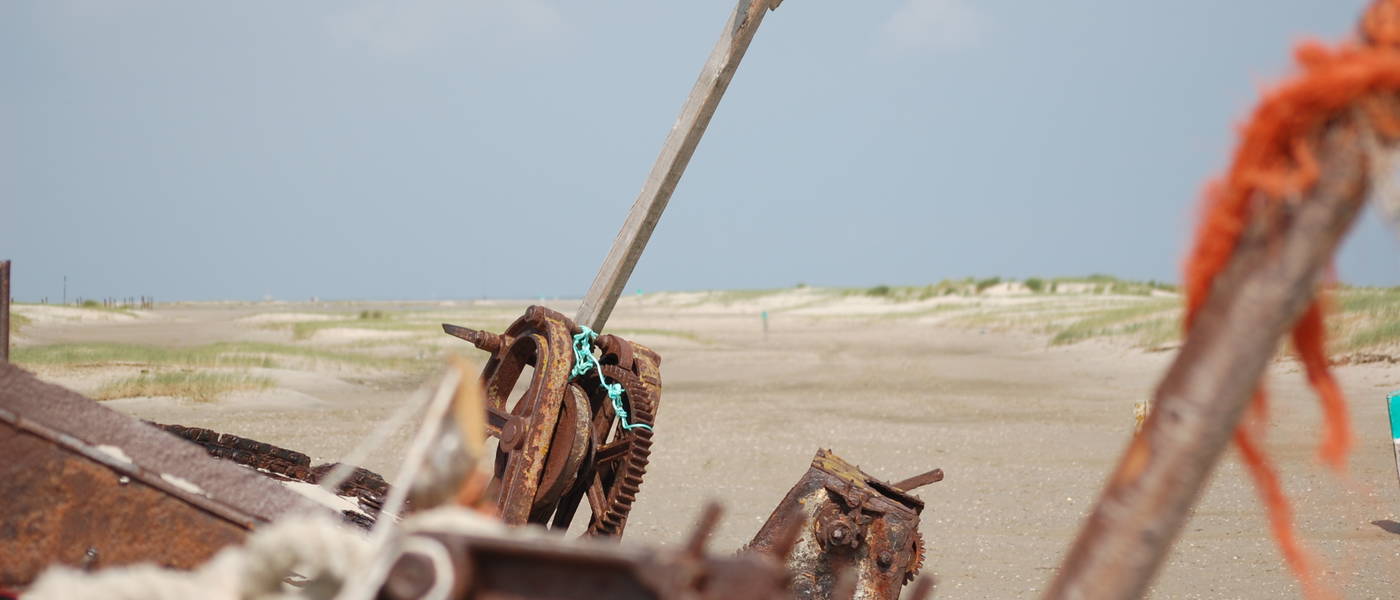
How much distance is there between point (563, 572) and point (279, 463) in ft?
11.3

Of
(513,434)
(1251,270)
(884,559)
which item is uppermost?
(1251,270)

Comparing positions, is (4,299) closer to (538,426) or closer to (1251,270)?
(538,426)

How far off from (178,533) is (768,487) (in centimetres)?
826

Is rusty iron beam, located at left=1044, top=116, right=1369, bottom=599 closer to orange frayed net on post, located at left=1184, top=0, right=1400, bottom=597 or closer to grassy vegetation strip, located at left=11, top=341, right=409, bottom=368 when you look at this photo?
orange frayed net on post, located at left=1184, top=0, right=1400, bottom=597

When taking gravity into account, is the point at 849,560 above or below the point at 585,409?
below

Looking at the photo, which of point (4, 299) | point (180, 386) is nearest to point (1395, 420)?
point (4, 299)

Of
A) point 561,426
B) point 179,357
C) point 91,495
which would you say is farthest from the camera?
point 179,357

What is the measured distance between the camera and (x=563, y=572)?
4.38ft

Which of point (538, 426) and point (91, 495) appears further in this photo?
point (538, 426)

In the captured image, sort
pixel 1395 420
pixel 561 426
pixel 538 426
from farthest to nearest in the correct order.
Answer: pixel 1395 420, pixel 561 426, pixel 538 426

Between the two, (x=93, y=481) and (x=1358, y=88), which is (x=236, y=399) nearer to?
(x=93, y=481)

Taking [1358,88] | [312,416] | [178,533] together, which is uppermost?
[1358,88]

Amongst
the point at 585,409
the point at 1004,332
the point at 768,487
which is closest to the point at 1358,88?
the point at 585,409

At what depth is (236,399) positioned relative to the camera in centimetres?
1600
